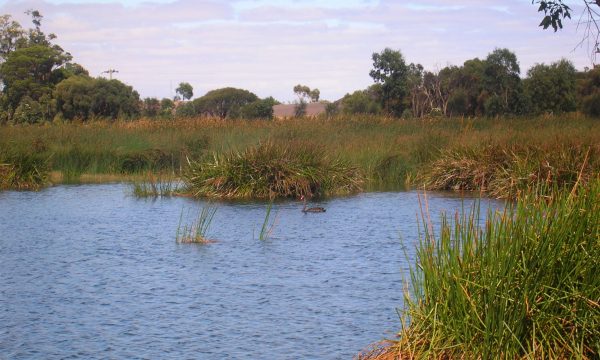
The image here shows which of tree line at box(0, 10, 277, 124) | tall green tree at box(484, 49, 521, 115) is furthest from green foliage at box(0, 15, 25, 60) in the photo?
tall green tree at box(484, 49, 521, 115)

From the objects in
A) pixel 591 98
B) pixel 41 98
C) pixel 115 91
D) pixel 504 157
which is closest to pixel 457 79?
pixel 591 98

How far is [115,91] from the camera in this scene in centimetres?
5906

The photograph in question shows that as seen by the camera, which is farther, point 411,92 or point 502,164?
point 411,92

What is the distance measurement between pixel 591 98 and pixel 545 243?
4417 cm

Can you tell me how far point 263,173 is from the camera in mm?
23812

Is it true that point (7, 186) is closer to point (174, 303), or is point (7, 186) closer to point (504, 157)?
point (504, 157)

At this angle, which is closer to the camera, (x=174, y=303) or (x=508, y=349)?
(x=508, y=349)

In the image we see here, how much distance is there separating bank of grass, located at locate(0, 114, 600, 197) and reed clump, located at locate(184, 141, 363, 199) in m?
0.44

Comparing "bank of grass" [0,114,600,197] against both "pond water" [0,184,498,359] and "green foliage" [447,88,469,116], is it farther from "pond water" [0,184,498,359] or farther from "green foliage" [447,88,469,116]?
"green foliage" [447,88,469,116]

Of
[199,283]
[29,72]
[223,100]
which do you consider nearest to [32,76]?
[29,72]

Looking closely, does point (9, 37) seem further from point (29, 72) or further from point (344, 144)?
point (344, 144)

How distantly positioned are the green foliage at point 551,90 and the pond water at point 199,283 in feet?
125

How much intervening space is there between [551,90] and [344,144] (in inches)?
1199

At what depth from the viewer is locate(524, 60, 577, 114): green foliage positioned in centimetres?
5703
